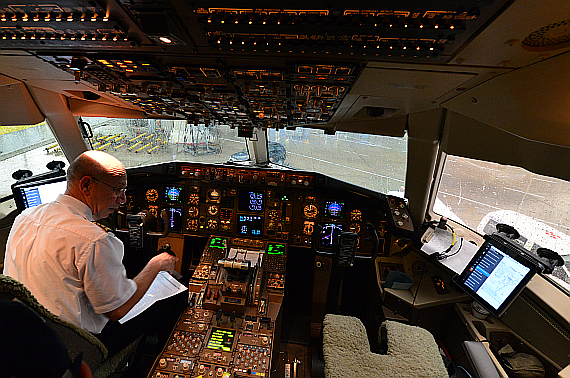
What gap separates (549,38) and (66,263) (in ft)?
6.08

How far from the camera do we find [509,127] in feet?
4.79

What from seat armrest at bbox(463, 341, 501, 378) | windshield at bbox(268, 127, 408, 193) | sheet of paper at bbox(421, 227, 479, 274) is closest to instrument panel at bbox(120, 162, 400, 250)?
windshield at bbox(268, 127, 408, 193)

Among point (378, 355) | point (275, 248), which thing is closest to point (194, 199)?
point (275, 248)

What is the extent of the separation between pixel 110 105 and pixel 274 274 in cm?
282

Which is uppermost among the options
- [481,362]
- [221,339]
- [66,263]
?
[66,263]

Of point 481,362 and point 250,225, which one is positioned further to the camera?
point 250,225

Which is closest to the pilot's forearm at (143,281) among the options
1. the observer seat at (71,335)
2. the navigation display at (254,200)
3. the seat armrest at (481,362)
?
the observer seat at (71,335)

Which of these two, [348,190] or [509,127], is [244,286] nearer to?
[348,190]

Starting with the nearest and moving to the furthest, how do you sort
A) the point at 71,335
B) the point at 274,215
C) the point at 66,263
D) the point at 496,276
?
the point at 71,335, the point at 66,263, the point at 496,276, the point at 274,215

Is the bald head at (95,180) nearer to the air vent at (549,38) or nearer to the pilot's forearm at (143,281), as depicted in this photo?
the pilot's forearm at (143,281)

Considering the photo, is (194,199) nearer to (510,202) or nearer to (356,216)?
(356,216)

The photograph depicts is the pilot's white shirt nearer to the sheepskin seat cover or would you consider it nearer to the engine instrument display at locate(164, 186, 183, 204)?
the sheepskin seat cover

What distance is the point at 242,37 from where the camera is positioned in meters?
1.11

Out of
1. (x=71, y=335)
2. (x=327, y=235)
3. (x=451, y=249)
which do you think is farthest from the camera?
(x=327, y=235)
